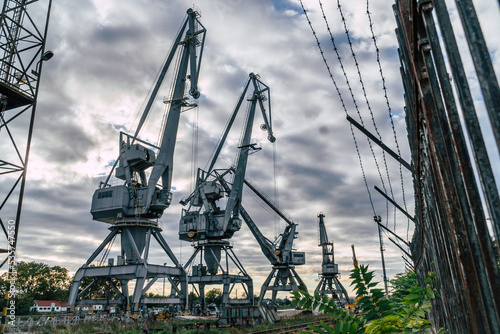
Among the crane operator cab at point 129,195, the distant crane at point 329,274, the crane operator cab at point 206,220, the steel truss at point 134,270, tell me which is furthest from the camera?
the distant crane at point 329,274

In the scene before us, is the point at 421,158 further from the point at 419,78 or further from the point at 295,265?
the point at 295,265

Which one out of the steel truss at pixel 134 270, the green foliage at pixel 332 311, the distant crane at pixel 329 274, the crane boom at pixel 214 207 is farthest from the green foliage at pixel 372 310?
the distant crane at pixel 329 274

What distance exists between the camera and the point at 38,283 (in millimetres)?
83750

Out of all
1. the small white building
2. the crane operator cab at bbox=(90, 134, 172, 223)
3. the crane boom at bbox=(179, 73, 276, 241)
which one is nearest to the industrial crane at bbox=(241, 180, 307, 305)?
the crane boom at bbox=(179, 73, 276, 241)

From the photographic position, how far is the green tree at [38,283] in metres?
78.3

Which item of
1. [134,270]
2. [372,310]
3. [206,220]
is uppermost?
[206,220]

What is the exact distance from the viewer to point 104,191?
1465 inches

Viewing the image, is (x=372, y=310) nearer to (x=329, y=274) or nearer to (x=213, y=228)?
(x=213, y=228)

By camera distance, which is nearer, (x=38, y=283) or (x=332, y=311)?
(x=332, y=311)

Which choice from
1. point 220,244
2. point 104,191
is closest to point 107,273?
point 104,191

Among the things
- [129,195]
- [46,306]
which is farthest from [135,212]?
[46,306]

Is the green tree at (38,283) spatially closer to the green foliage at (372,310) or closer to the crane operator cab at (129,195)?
the crane operator cab at (129,195)

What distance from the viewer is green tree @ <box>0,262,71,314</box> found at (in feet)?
257

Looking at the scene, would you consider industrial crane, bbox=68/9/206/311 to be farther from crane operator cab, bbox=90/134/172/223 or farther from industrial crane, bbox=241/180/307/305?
industrial crane, bbox=241/180/307/305
